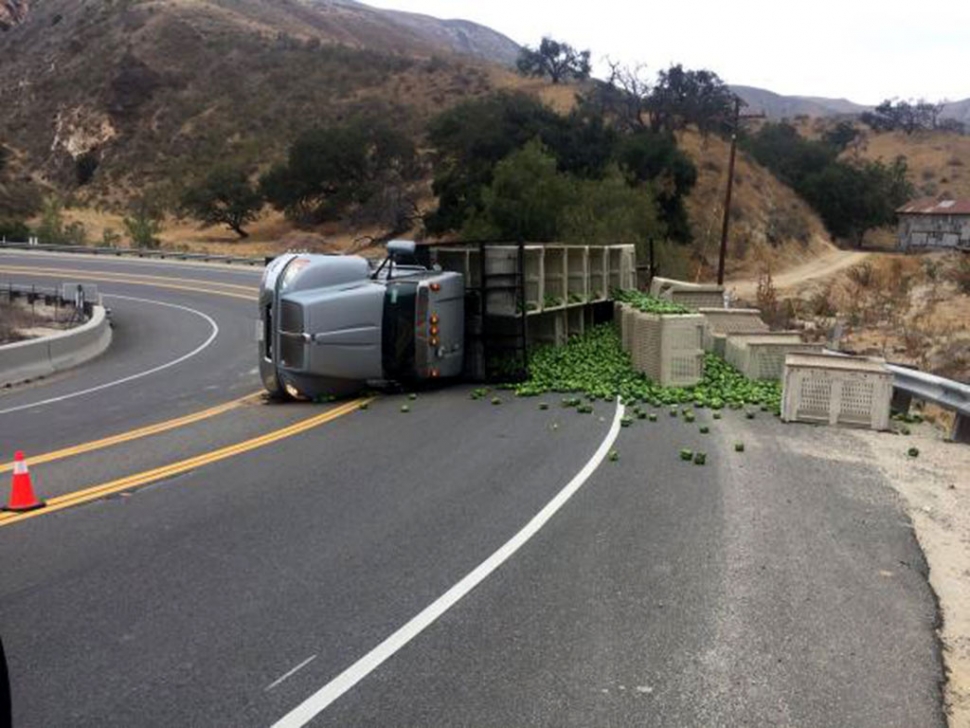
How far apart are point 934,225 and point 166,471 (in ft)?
266

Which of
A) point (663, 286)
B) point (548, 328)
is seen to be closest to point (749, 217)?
point (663, 286)

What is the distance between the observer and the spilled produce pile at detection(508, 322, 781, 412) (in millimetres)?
13781

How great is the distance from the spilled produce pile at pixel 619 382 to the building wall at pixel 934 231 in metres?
68.0

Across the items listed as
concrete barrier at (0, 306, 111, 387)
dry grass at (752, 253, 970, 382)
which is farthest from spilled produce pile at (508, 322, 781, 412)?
concrete barrier at (0, 306, 111, 387)

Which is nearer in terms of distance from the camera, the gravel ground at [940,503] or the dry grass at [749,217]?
the gravel ground at [940,503]

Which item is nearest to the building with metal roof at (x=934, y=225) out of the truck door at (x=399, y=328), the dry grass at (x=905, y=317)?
the dry grass at (x=905, y=317)

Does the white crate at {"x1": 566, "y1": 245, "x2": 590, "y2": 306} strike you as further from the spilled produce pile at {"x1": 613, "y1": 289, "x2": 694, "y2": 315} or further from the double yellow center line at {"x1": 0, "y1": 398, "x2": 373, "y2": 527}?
the double yellow center line at {"x1": 0, "y1": 398, "x2": 373, "y2": 527}

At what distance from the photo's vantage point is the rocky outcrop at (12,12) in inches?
4373

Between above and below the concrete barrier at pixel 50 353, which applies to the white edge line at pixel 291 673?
above

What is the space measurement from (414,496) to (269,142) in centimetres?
7237

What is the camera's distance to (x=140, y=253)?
5153 centimetres

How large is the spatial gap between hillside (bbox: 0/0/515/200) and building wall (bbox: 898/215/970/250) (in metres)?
40.0

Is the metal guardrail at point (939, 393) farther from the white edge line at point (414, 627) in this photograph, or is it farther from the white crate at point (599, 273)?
the white crate at point (599, 273)

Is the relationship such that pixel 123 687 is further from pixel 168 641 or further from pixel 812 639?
pixel 812 639
